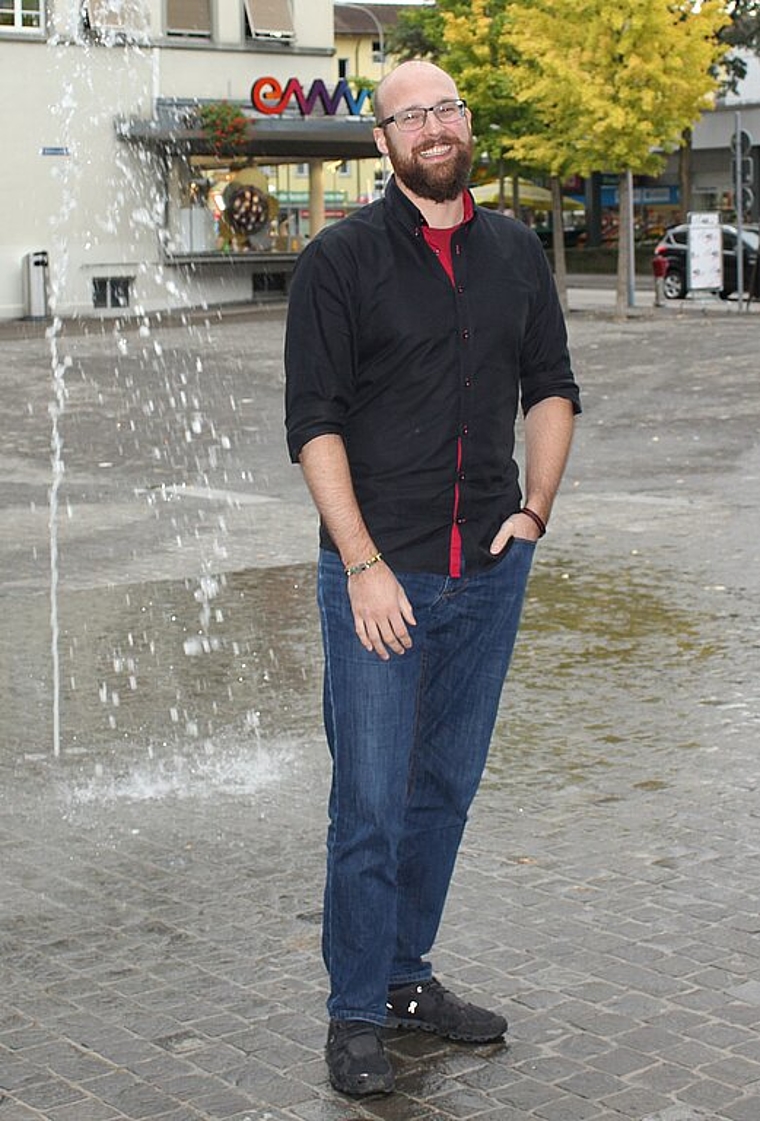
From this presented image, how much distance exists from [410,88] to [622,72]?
2742 centimetres

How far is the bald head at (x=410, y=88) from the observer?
416cm

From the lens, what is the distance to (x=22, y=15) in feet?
123

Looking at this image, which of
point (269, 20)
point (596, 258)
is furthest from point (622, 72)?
point (596, 258)

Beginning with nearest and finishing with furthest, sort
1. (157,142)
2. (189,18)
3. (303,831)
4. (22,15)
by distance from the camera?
(303,831)
(22,15)
(157,142)
(189,18)

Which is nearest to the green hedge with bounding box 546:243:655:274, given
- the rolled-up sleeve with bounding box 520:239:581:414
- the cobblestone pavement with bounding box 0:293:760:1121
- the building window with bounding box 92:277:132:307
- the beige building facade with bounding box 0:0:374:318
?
the beige building facade with bounding box 0:0:374:318

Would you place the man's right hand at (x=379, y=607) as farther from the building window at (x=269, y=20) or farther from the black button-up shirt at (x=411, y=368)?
the building window at (x=269, y=20)

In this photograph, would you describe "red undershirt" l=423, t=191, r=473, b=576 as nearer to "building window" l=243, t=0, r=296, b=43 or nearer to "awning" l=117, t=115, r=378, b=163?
"awning" l=117, t=115, r=378, b=163

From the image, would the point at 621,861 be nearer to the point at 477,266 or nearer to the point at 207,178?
the point at 477,266

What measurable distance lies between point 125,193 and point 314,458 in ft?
125

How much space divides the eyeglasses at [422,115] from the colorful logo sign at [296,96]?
3482 centimetres

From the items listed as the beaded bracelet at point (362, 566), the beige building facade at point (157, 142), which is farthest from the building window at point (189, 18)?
the beaded bracelet at point (362, 566)

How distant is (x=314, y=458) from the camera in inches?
163

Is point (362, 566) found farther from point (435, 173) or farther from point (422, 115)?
point (422, 115)

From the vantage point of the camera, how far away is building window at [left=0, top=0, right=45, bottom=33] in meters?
37.1
